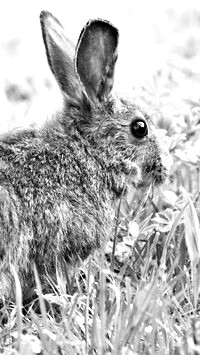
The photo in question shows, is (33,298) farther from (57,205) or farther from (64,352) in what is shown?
(64,352)

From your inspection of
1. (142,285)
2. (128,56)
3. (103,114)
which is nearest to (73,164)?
(103,114)

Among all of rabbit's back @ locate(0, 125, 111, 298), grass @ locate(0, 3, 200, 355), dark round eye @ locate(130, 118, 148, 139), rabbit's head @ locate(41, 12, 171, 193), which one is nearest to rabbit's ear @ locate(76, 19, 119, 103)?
rabbit's head @ locate(41, 12, 171, 193)

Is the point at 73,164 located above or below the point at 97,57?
below

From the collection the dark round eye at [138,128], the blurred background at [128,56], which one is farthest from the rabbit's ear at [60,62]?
the dark round eye at [138,128]

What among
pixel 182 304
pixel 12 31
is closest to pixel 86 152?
pixel 182 304

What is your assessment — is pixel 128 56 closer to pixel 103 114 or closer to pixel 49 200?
pixel 103 114

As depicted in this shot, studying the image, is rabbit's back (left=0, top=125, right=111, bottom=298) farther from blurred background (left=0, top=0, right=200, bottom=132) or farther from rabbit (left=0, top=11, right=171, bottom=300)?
blurred background (left=0, top=0, right=200, bottom=132)
